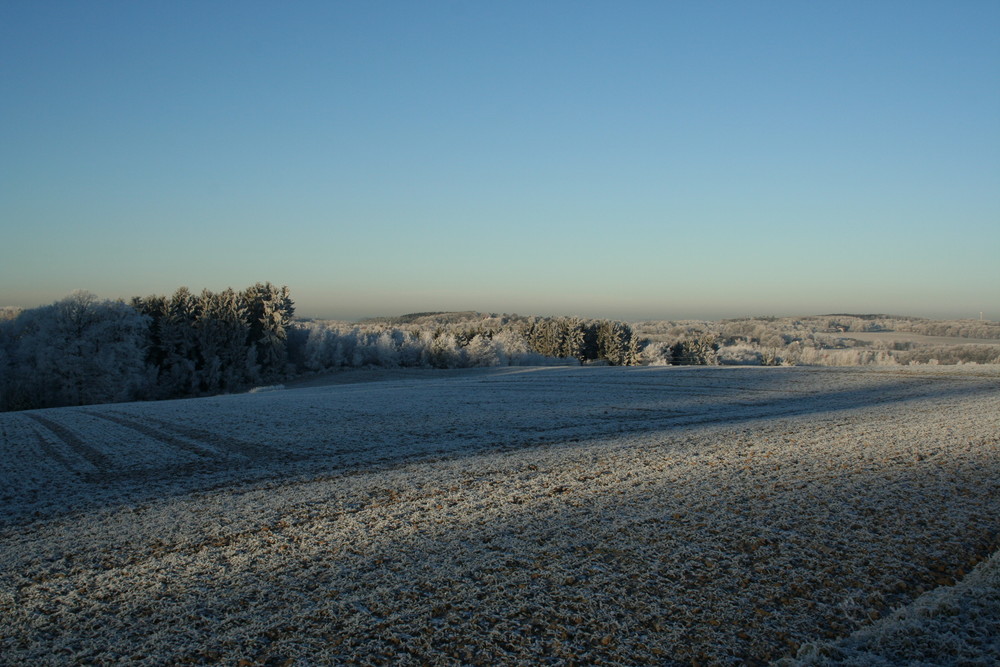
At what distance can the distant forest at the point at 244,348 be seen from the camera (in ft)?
174

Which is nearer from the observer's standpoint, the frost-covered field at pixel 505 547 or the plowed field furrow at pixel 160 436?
the frost-covered field at pixel 505 547

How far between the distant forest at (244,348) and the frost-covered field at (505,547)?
42.5 m

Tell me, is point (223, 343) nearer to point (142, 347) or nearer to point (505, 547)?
point (142, 347)

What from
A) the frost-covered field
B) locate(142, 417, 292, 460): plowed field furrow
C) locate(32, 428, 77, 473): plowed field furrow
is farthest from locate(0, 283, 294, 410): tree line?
the frost-covered field

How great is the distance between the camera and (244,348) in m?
71.6

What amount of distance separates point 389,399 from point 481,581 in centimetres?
2328

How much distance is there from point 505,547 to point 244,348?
71.1 metres

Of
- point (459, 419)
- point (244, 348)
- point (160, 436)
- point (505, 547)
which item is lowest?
point (459, 419)

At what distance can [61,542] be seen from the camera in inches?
353

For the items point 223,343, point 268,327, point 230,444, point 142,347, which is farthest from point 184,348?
point 230,444

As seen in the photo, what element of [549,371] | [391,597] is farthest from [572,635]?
[549,371]

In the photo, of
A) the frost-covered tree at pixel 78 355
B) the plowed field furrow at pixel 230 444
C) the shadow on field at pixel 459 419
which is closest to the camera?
the shadow on field at pixel 459 419

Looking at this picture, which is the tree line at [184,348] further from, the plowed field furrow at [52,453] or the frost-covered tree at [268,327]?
the plowed field furrow at [52,453]

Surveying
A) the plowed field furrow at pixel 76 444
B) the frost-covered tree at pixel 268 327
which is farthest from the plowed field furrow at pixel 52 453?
the frost-covered tree at pixel 268 327
